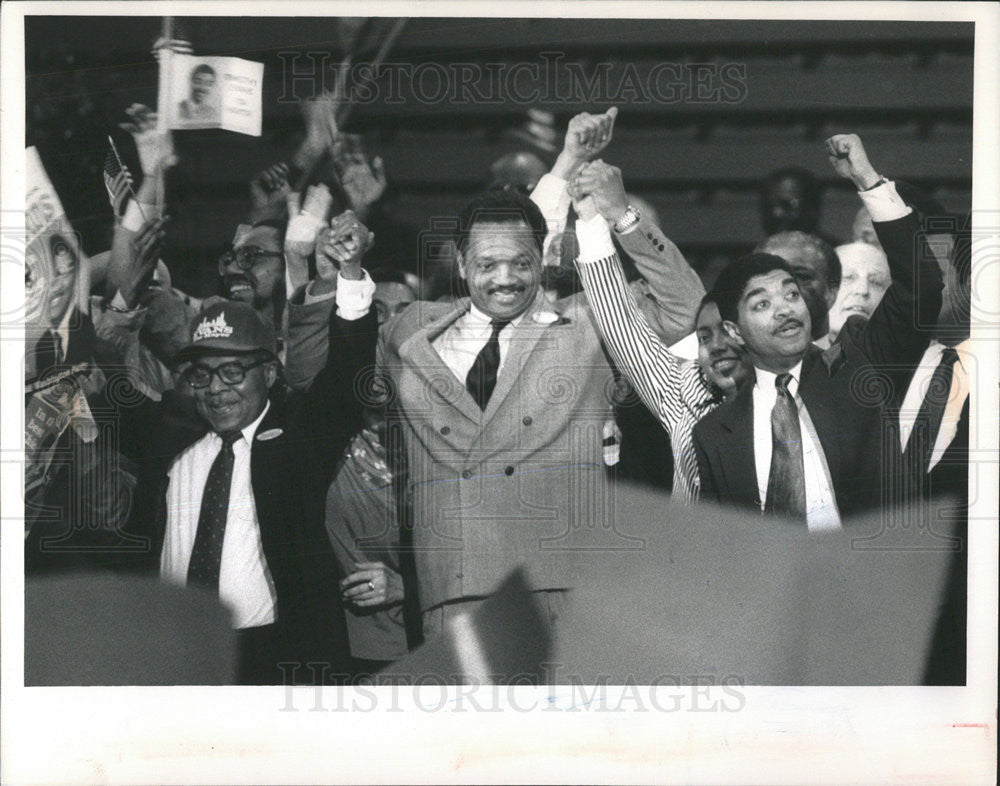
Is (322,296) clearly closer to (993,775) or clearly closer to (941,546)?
(941,546)

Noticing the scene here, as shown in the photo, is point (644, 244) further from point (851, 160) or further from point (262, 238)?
point (262, 238)

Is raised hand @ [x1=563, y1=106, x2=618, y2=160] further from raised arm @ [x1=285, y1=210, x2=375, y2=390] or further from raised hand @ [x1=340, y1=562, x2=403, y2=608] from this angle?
raised hand @ [x1=340, y1=562, x2=403, y2=608]

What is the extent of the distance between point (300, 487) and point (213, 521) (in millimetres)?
388

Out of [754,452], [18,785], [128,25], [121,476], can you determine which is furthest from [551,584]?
Result: [128,25]

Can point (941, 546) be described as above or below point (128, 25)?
below

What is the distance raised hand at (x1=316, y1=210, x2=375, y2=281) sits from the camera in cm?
436

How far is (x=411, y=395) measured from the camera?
172 inches

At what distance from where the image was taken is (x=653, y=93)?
440 centimetres

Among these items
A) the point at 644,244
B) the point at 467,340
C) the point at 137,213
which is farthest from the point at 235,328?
the point at 644,244

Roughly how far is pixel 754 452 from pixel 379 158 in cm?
196

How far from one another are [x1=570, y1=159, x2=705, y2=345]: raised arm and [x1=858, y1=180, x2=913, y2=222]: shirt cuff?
2.56 feet

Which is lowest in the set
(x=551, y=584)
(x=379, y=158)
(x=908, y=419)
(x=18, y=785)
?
(x=18, y=785)

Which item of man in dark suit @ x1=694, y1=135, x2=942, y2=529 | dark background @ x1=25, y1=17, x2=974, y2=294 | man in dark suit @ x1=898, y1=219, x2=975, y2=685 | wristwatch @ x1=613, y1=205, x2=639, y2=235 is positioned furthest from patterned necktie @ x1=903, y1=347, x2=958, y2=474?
wristwatch @ x1=613, y1=205, x2=639, y2=235

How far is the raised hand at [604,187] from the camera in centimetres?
437
